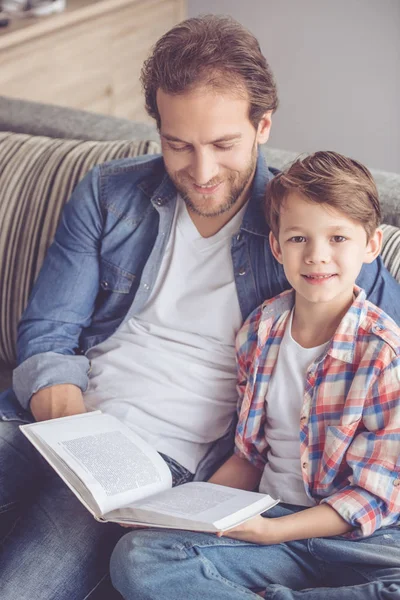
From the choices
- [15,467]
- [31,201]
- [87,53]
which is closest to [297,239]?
[15,467]

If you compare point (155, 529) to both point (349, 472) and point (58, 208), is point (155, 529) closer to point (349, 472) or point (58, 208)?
point (349, 472)

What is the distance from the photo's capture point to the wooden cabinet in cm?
293

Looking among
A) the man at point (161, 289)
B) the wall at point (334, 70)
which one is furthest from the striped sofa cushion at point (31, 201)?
the wall at point (334, 70)

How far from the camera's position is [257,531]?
51.6 inches

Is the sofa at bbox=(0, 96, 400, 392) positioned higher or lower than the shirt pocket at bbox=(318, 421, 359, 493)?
higher

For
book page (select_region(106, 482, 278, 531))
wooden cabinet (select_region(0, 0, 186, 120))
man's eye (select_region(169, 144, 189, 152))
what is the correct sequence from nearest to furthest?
book page (select_region(106, 482, 278, 531)) → man's eye (select_region(169, 144, 189, 152)) → wooden cabinet (select_region(0, 0, 186, 120))

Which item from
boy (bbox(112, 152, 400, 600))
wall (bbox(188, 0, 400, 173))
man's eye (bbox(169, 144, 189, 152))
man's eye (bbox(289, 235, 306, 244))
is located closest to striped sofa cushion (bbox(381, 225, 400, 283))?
boy (bbox(112, 152, 400, 600))

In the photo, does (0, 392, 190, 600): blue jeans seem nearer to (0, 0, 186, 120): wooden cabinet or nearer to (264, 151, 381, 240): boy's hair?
(264, 151, 381, 240): boy's hair

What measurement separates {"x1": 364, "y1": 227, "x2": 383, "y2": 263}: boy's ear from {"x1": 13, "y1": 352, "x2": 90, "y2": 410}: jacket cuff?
60cm

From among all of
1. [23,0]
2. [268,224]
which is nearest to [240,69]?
[268,224]

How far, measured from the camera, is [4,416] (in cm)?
164

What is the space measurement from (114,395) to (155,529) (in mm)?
330

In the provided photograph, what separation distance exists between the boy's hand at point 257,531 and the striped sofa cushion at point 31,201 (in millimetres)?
860

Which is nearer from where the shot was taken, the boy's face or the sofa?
the boy's face
